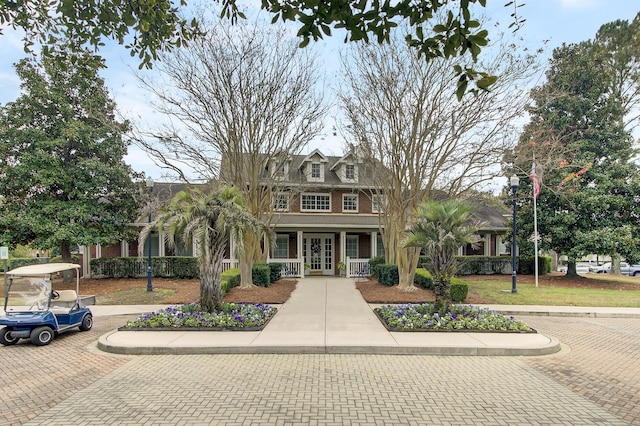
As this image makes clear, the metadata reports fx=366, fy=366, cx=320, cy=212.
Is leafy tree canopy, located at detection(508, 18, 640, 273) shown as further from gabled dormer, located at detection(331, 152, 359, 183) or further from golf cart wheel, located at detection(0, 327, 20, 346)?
golf cart wheel, located at detection(0, 327, 20, 346)

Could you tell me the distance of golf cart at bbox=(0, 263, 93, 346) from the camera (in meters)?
7.93

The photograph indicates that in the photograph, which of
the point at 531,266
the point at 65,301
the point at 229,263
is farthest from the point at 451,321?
the point at 531,266

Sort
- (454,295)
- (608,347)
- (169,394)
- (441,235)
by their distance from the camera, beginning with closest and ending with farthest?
(169,394), (608,347), (441,235), (454,295)

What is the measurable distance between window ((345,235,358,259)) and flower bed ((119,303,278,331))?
14.1 meters

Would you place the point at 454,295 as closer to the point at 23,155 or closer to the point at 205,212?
the point at 205,212

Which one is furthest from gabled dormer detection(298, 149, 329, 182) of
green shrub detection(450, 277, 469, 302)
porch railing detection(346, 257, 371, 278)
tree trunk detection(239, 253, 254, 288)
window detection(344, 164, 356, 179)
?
green shrub detection(450, 277, 469, 302)

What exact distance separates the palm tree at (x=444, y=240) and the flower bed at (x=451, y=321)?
0.43 metres

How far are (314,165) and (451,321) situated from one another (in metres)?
15.9

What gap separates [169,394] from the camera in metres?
5.27

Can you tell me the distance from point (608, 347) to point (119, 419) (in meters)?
9.57

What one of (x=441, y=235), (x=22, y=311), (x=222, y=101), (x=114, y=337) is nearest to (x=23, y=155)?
(x=222, y=101)

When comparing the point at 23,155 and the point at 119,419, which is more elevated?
the point at 23,155

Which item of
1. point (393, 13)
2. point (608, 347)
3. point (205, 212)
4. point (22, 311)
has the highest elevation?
point (393, 13)

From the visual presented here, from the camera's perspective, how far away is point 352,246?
23656mm
